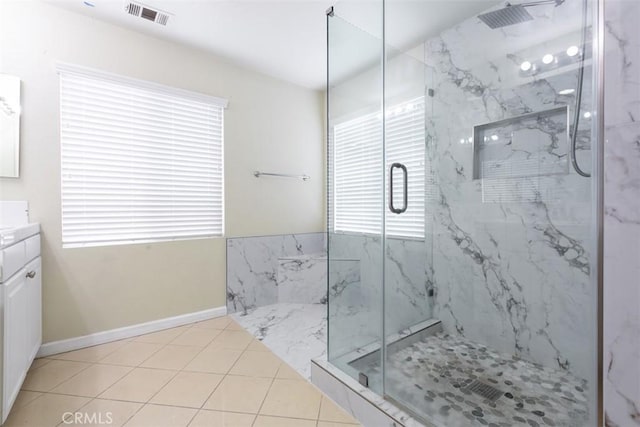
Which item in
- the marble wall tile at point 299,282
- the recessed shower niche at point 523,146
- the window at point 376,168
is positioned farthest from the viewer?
the marble wall tile at point 299,282

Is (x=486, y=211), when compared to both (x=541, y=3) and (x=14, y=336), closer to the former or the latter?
(x=541, y=3)

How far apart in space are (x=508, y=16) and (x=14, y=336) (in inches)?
121

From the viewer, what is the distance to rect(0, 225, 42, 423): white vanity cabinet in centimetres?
120

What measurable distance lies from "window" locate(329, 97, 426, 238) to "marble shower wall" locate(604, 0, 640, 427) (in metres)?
1.02

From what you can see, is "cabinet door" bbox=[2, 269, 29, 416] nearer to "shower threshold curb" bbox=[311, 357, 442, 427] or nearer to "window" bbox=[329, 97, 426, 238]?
"shower threshold curb" bbox=[311, 357, 442, 427]

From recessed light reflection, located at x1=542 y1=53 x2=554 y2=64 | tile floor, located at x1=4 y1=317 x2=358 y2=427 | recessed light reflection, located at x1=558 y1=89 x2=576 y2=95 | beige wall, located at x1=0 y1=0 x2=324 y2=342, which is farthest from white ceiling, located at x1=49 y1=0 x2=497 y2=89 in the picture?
tile floor, located at x1=4 y1=317 x2=358 y2=427

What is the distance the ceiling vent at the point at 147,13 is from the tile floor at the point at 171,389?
2256 mm

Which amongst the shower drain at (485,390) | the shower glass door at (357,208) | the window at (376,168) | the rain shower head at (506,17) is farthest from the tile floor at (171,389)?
the rain shower head at (506,17)

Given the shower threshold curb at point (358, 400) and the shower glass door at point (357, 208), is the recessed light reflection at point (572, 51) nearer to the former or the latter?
the shower glass door at point (357, 208)

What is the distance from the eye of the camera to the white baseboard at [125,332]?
1923 millimetres

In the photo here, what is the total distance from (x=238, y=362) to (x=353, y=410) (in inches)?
32.3

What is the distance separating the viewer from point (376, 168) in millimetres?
1809

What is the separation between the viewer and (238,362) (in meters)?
1.86

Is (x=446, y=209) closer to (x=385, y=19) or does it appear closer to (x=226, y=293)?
(x=385, y=19)
